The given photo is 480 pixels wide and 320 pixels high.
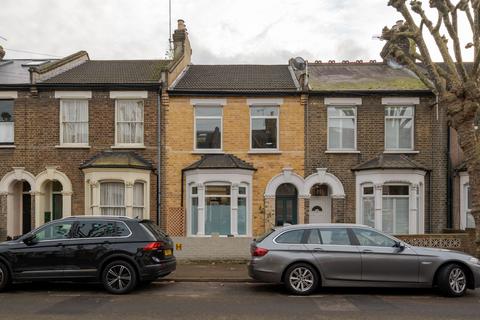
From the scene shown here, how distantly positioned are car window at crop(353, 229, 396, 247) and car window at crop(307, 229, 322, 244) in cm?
77

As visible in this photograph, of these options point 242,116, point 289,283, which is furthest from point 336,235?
point 242,116

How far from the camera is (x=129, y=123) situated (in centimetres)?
1919

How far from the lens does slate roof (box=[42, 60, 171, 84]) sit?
63.5ft

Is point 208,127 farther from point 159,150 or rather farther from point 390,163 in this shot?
point 390,163

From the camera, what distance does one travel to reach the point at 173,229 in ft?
62.0

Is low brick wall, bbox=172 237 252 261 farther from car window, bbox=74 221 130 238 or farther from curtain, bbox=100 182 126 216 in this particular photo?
car window, bbox=74 221 130 238

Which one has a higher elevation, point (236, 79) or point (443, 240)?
point (236, 79)

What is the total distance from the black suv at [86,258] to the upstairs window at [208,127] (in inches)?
333

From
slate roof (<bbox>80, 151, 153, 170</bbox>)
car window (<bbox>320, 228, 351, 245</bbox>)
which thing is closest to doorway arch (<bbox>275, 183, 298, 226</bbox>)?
slate roof (<bbox>80, 151, 153, 170</bbox>)

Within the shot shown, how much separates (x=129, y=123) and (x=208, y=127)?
2.86 metres

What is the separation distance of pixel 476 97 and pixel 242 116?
8243mm

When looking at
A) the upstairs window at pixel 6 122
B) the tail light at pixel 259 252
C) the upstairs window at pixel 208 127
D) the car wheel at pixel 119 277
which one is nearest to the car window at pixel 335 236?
the tail light at pixel 259 252

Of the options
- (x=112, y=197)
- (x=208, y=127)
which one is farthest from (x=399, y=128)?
(x=112, y=197)

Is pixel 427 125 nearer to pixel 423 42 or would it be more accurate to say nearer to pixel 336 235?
pixel 423 42
